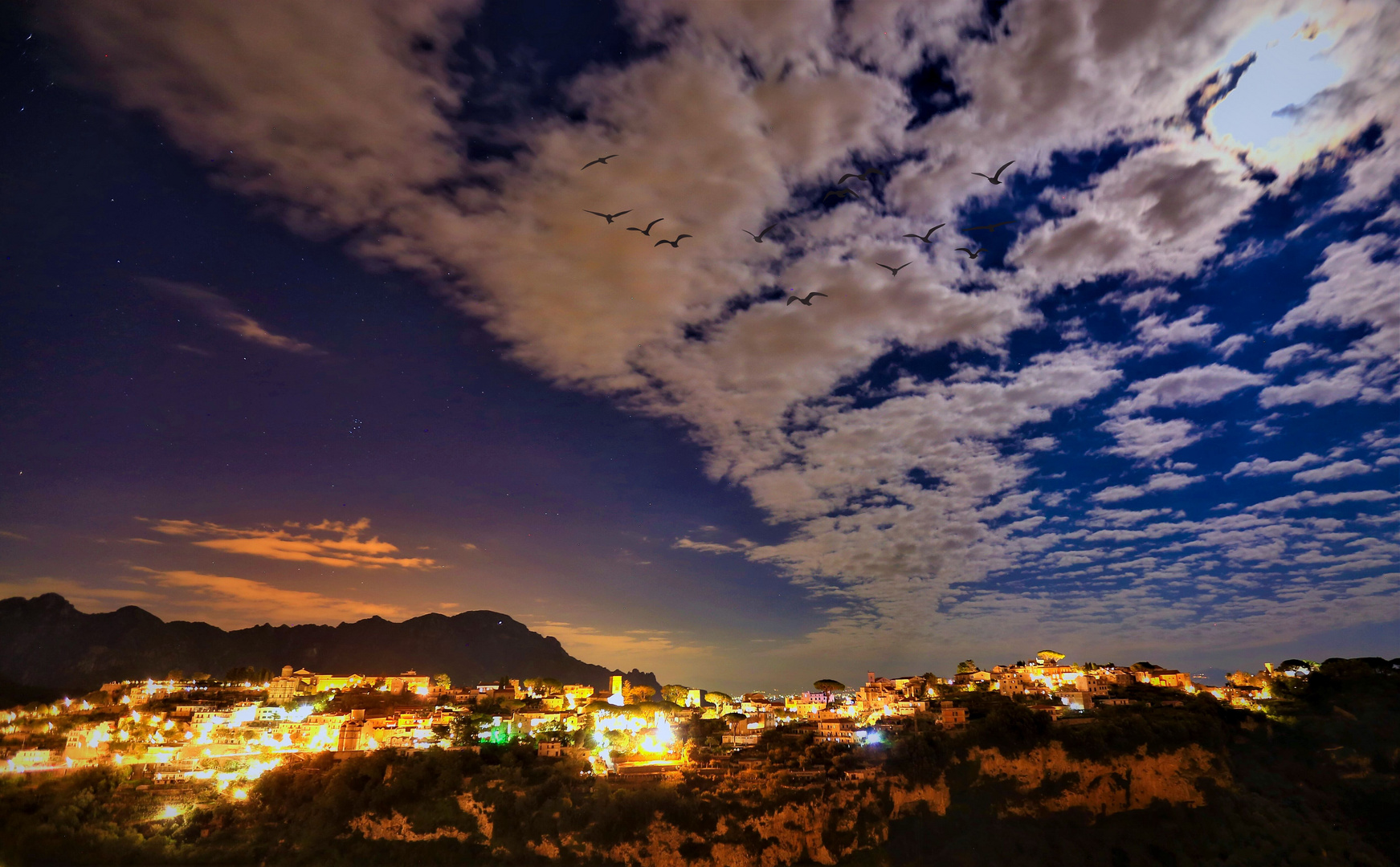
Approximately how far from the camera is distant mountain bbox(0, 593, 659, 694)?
13150cm

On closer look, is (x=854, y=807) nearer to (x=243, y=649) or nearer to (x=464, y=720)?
(x=464, y=720)

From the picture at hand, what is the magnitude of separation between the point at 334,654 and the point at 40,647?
5533 centimetres

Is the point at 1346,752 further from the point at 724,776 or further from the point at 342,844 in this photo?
the point at 342,844

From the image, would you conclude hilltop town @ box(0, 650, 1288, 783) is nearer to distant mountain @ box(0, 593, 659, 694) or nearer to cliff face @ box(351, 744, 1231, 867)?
cliff face @ box(351, 744, 1231, 867)

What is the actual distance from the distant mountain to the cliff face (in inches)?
4152

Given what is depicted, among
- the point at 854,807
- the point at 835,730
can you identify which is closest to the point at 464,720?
the point at 835,730

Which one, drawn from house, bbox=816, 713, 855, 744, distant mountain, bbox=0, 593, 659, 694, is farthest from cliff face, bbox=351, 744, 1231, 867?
distant mountain, bbox=0, 593, 659, 694

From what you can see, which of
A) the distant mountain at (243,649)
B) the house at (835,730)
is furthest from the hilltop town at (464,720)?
the distant mountain at (243,649)

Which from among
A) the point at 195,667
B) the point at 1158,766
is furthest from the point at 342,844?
the point at 195,667

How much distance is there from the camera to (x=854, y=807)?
132 ft

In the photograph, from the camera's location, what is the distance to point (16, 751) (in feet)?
167

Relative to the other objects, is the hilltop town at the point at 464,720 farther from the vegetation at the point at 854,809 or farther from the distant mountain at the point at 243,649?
the distant mountain at the point at 243,649

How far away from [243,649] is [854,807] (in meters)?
174

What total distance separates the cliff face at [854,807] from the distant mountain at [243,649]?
10545 centimetres
